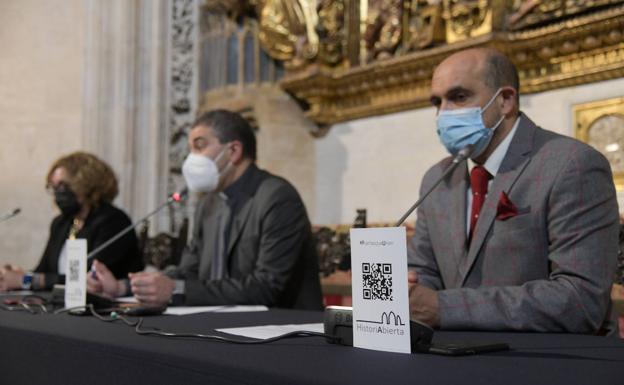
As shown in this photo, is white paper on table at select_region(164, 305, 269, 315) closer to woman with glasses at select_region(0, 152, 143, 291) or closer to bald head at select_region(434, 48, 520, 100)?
bald head at select_region(434, 48, 520, 100)

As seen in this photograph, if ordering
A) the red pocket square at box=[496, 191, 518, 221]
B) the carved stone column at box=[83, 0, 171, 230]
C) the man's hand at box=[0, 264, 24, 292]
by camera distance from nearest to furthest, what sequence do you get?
the red pocket square at box=[496, 191, 518, 221], the man's hand at box=[0, 264, 24, 292], the carved stone column at box=[83, 0, 171, 230]

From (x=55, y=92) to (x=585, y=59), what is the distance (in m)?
4.53

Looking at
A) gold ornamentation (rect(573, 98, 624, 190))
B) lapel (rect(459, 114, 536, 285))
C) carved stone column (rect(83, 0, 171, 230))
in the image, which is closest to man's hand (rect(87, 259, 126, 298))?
lapel (rect(459, 114, 536, 285))

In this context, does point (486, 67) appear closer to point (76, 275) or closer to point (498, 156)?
point (498, 156)

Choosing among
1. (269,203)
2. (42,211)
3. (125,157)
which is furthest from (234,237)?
(42,211)

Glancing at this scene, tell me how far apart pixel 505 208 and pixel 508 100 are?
44 centimetres

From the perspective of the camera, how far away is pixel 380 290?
154 cm

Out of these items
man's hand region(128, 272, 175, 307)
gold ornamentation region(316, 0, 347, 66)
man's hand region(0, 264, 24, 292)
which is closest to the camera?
man's hand region(128, 272, 175, 307)

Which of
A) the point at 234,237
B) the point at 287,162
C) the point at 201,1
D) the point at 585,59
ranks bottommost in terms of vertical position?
the point at 234,237

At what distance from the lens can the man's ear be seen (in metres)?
2.55

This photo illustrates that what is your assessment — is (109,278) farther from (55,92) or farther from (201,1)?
(55,92)

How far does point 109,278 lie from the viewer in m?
3.28

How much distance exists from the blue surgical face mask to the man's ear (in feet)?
0.07

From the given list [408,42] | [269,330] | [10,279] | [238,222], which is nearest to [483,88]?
[269,330]
